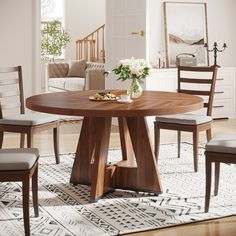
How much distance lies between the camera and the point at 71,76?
10.8m

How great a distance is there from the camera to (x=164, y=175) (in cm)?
457

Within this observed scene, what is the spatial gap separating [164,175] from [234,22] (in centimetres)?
453

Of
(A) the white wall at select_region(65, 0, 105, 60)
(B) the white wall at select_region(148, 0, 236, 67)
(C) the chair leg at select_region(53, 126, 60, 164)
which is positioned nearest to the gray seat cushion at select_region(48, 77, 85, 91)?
(A) the white wall at select_region(65, 0, 105, 60)

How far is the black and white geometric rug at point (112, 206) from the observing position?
10.8 feet

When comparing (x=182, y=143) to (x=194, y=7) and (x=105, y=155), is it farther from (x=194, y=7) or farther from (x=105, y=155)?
(x=194, y=7)

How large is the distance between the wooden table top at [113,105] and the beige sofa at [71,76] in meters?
4.83

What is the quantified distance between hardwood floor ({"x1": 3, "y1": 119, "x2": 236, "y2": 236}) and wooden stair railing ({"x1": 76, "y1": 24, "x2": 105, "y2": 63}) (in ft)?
16.5

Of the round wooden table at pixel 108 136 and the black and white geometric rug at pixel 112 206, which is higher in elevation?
the round wooden table at pixel 108 136

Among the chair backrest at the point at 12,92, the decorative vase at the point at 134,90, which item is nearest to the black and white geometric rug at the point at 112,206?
the chair backrest at the point at 12,92

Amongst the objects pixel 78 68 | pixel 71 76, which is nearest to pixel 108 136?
pixel 78 68

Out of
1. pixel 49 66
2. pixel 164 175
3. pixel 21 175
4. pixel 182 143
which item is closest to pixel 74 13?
pixel 49 66

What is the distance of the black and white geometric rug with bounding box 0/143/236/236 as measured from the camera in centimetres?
328

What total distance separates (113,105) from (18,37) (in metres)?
3.72

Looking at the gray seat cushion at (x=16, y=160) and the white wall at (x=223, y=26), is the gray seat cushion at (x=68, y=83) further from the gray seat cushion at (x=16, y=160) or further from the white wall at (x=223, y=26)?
the gray seat cushion at (x=16, y=160)
